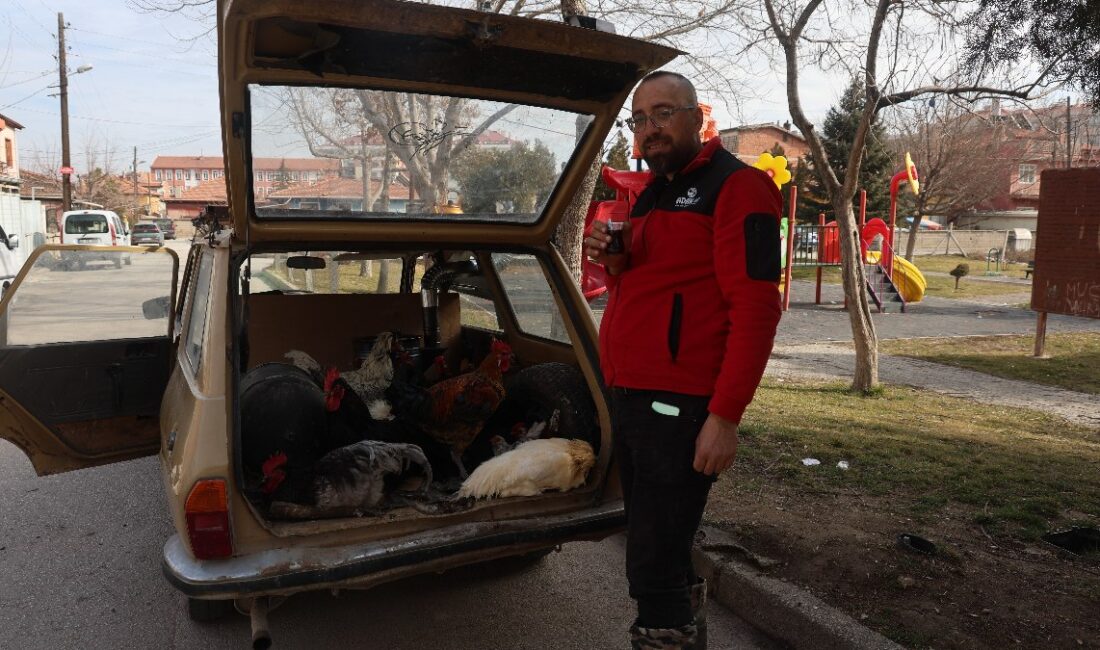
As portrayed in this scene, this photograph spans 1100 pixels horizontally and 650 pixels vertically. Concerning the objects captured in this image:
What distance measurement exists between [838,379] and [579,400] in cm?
578

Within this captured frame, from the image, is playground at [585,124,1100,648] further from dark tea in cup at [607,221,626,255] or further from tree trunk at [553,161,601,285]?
tree trunk at [553,161,601,285]

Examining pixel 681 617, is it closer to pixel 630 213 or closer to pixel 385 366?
pixel 630 213

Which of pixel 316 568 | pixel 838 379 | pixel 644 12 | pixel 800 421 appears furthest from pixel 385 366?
pixel 644 12

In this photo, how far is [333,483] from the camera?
3.15m

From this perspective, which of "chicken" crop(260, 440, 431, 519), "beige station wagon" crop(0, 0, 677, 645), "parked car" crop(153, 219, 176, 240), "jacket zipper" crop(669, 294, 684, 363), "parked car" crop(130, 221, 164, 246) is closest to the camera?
"jacket zipper" crop(669, 294, 684, 363)

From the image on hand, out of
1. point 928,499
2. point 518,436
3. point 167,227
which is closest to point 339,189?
point 518,436

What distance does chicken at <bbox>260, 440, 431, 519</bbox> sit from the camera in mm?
3086

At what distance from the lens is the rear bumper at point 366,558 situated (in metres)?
2.61

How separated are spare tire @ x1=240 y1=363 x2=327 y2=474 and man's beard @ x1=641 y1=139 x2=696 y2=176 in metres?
2.03

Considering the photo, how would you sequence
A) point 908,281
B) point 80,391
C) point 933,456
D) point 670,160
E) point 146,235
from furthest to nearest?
point 146,235, point 908,281, point 933,456, point 80,391, point 670,160

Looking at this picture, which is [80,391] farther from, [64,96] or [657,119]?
[64,96]

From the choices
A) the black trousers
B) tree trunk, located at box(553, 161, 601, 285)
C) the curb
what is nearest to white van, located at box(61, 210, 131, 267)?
tree trunk, located at box(553, 161, 601, 285)

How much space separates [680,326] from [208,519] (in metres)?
1.71

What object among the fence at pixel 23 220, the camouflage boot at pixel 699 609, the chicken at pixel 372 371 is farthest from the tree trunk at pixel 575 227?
the fence at pixel 23 220
